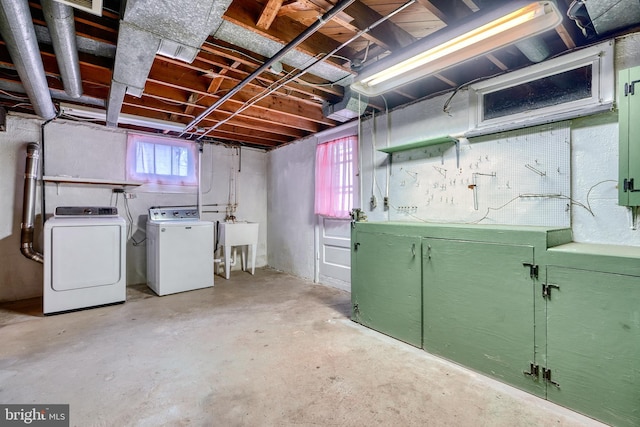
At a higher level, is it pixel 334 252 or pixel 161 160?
pixel 161 160

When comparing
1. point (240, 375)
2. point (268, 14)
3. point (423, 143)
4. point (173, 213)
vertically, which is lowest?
point (240, 375)

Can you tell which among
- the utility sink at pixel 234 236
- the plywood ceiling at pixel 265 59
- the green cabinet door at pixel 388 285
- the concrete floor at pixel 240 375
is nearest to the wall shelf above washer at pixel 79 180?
the plywood ceiling at pixel 265 59

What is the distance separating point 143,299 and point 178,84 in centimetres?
271

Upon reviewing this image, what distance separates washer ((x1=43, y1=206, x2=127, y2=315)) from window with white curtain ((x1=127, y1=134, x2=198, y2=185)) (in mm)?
1100

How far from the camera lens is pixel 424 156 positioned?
3.11m

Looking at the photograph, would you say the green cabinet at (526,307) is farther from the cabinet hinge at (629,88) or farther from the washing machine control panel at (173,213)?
the washing machine control panel at (173,213)

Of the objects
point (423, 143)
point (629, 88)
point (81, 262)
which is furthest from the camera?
point (81, 262)

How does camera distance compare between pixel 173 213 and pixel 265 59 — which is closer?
pixel 265 59

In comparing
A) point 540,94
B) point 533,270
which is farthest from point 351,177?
point 533,270

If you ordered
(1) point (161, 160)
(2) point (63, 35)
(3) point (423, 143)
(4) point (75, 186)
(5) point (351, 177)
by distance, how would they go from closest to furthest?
(2) point (63, 35)
(3) point (423, 143)
(5) point (351, 177)
(4) point (75, 186)
(1) point (161, 160)

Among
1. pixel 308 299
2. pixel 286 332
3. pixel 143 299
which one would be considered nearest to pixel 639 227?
pixel 286 332

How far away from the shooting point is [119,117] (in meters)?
3.59

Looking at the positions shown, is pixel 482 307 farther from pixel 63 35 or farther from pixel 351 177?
pixel 63 35

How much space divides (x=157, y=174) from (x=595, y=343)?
5350 millimetres
